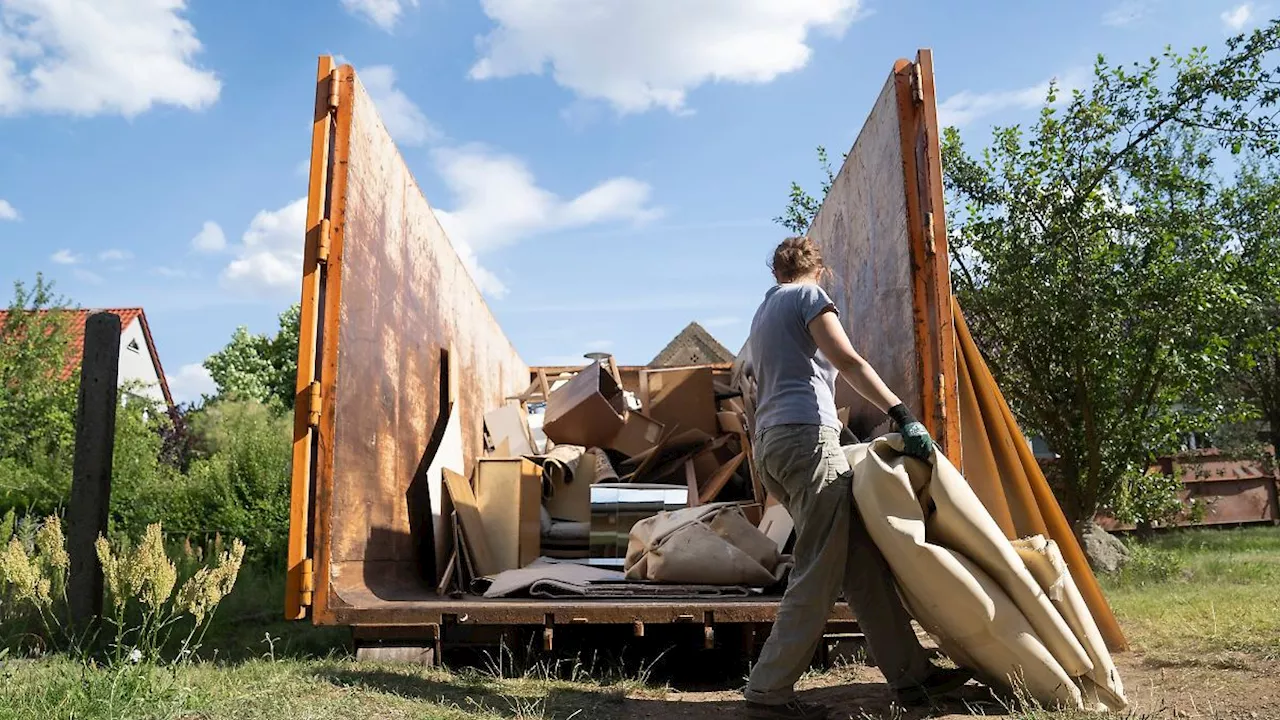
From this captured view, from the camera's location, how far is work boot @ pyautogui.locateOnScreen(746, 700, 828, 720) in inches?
131

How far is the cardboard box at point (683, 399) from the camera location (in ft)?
22.9

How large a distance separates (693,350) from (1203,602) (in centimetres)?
649

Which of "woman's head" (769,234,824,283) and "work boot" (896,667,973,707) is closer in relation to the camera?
"work boot" (896,667,973,707)

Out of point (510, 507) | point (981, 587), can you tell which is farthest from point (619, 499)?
point (981, 587)

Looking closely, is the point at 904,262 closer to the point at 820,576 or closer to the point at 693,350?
the point at 820,576

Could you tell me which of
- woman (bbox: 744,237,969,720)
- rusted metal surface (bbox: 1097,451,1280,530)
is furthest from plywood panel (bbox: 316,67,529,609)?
rusted metal surface (bbox: 1097,451,1280,530)

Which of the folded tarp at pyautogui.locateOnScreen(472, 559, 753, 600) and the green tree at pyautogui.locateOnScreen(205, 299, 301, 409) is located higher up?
the green tree at pyautogui.locateOnScreen(205, 299, 301, 409)

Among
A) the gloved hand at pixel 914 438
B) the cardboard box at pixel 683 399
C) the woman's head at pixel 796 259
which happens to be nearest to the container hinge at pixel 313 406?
the woman's head at pixel 796 259

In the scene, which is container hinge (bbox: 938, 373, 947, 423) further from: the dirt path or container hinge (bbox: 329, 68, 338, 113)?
container hinge (bbox: 329, 68, 338, 113)

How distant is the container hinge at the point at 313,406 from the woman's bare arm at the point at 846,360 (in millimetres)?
1925

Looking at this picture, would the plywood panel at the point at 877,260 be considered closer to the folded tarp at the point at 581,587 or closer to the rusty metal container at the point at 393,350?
the rusty metal container at the point at 393,350

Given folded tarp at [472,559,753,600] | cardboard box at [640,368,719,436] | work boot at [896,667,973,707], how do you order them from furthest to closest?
cardboard box at [640,368,719,436], folded tarp at [472,559,753,600], work boot at [896,667,973,707]

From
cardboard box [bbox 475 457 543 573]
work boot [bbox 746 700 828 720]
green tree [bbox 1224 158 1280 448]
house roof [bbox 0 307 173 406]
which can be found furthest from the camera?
house roof [bbox 0 307 173 406]

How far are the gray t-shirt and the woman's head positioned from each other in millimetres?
86
